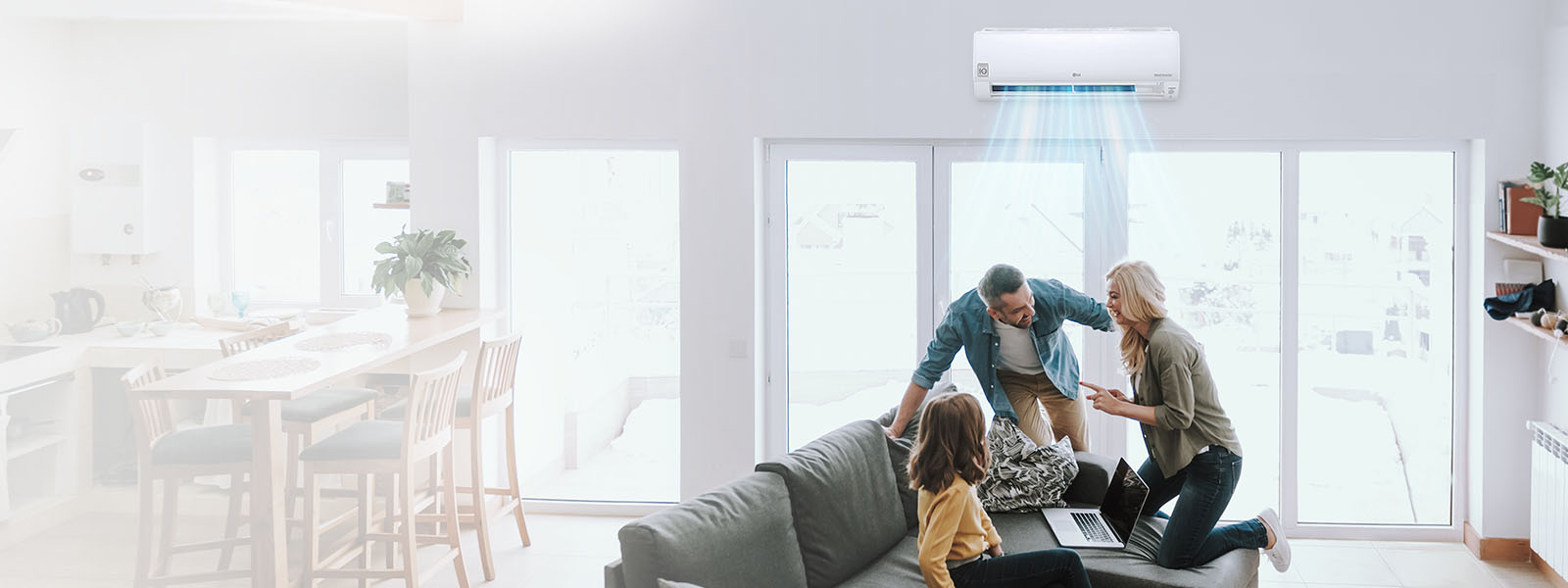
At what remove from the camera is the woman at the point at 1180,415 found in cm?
379

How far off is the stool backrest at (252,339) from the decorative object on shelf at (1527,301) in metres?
4.89

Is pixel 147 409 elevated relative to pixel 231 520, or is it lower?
elevated

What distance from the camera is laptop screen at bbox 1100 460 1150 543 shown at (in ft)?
13.2

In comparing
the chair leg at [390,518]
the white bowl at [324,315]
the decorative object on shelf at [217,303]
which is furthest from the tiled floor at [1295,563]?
the white bowl at [324,315]

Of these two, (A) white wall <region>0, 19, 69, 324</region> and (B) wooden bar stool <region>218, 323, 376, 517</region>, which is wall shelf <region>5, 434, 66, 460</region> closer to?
(A) white wall <region>0, 19, 69, 324</region>

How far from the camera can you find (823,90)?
17.6 ft

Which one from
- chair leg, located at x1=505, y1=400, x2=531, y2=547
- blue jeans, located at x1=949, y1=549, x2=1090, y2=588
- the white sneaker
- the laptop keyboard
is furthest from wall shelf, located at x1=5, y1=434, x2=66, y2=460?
the white sneaker

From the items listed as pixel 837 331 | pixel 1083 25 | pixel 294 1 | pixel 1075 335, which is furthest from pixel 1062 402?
pixel 294 1

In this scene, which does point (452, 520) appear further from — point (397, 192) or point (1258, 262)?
point (1258, 262)

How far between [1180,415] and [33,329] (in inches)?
127

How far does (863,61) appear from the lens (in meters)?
5.35

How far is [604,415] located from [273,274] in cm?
165

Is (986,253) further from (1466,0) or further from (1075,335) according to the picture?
(1466,0)

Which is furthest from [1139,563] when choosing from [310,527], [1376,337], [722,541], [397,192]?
[397,192]
